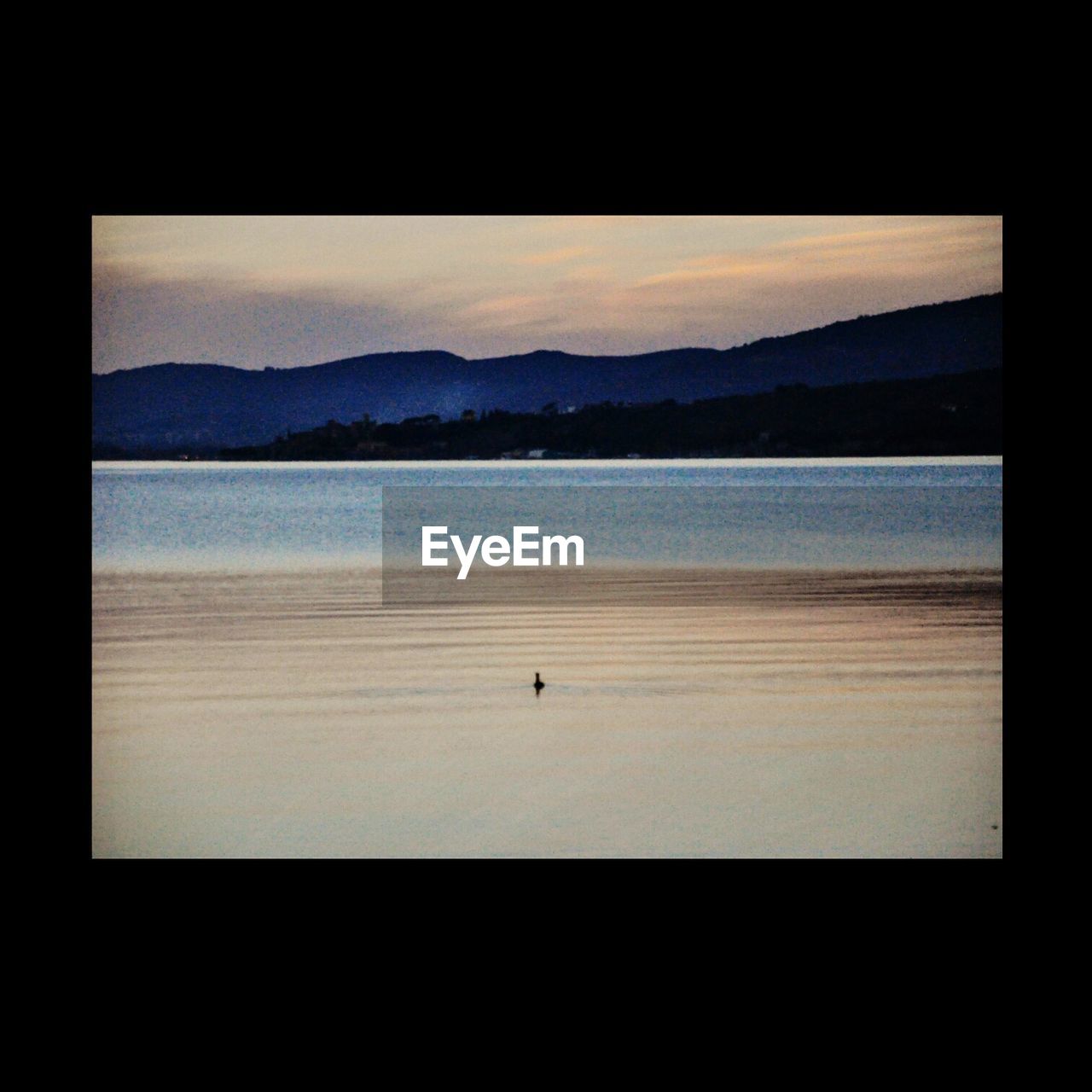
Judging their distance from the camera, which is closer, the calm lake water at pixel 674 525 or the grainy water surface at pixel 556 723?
the grainy water surface at pixel 556 723

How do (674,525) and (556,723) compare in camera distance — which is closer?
(556,723)

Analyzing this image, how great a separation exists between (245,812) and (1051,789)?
3567mm

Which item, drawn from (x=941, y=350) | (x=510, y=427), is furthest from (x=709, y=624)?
(x=941, y=350)
